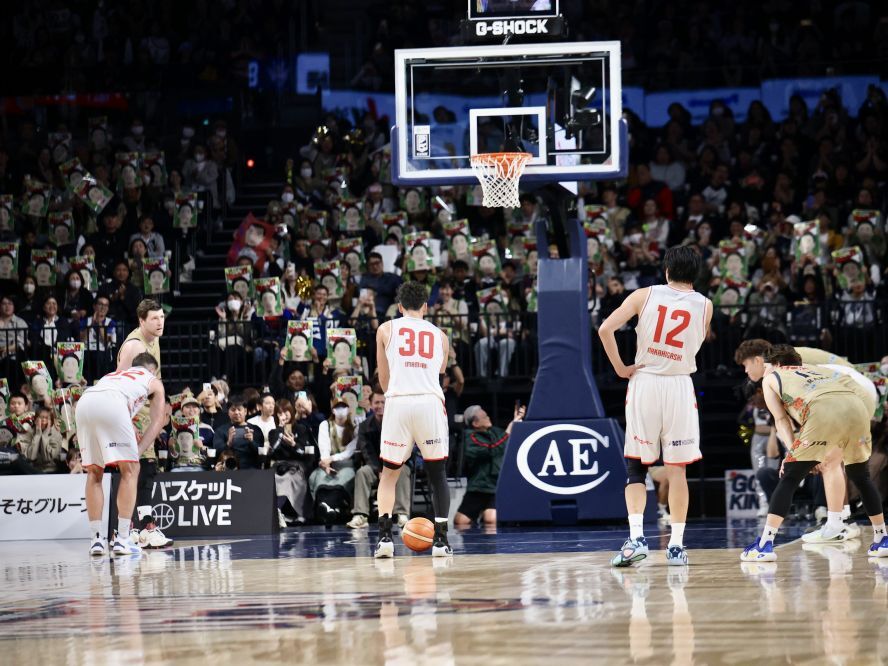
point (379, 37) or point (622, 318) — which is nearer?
point (622, 318)

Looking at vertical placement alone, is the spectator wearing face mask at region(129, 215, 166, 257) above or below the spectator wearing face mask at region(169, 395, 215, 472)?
above

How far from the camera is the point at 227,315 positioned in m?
19.1

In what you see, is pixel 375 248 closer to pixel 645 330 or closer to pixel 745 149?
pixel 745 149

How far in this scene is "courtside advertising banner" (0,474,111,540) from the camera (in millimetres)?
15047

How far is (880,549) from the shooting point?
29.2 ft

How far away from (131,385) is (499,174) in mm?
3936

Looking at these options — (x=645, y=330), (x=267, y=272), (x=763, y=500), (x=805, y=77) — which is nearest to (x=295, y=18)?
(x=267, y=272)

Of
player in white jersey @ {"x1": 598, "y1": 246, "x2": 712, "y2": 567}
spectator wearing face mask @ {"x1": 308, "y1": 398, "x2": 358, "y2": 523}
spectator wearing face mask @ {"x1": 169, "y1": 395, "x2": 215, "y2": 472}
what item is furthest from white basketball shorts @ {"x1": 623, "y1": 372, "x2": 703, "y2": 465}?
spectator wearing face mask @ {"x1": 169, "y1": 395, "x2": 215, "y2": 472}

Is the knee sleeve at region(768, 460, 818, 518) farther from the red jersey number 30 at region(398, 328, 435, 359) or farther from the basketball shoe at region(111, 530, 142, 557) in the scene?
the basketball shoe at region(111, 530, 142, 557)

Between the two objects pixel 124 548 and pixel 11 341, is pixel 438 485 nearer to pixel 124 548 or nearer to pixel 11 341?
pixel 124 548

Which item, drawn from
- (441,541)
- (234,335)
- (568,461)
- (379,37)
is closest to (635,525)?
(441,541)

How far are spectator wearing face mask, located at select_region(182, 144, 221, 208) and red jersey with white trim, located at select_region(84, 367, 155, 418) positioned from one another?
11939mm

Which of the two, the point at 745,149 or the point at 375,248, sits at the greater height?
the point at 745,149

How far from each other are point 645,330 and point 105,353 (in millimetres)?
11125
